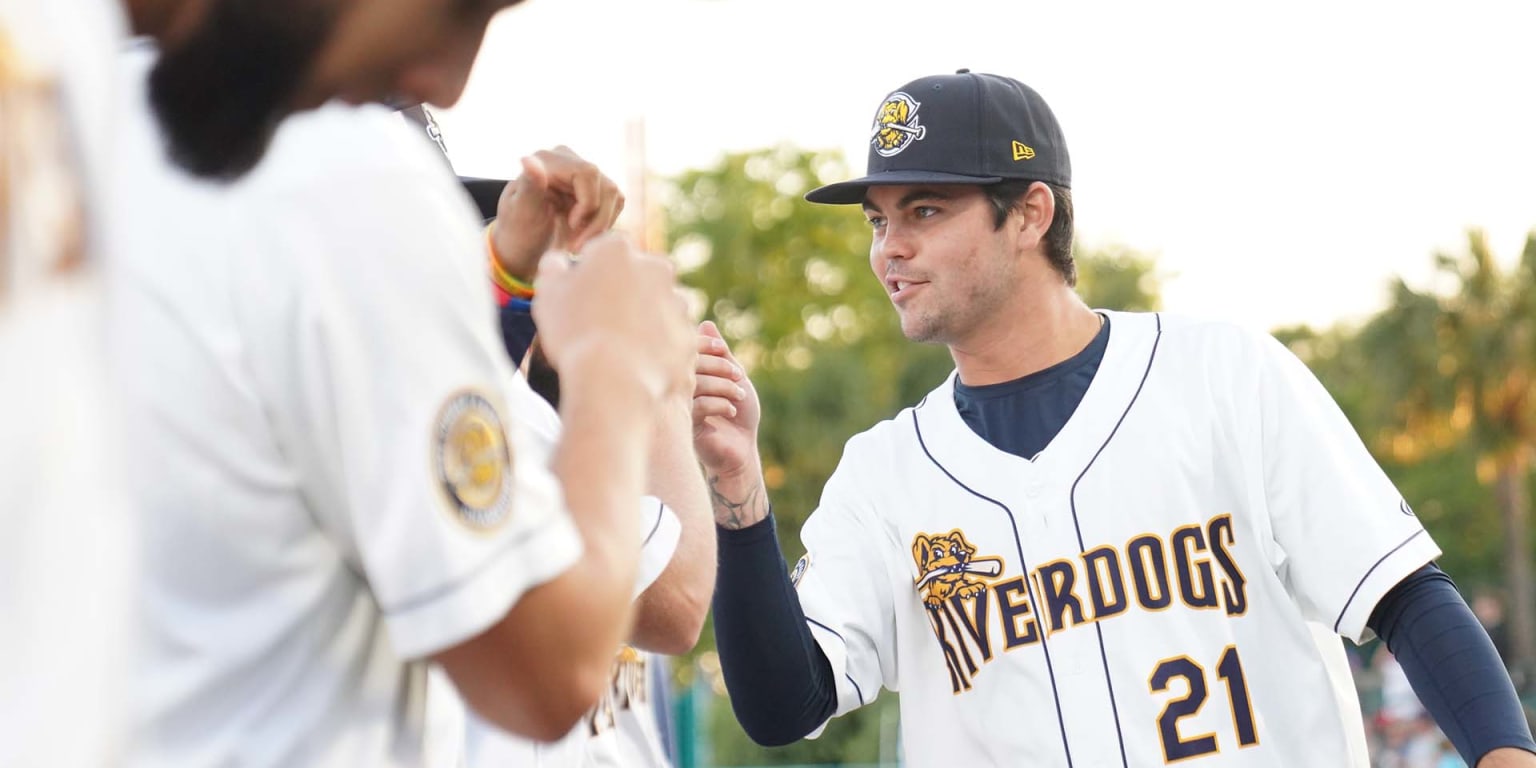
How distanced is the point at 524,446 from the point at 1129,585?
2.26 meters

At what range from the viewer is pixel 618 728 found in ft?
9.29

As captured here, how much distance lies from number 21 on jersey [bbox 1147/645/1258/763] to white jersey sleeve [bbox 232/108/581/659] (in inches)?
88.5

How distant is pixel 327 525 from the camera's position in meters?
1.20

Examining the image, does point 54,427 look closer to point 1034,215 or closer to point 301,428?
point 301,428

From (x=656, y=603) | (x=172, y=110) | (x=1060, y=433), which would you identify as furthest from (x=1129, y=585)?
(x=172, y=110)

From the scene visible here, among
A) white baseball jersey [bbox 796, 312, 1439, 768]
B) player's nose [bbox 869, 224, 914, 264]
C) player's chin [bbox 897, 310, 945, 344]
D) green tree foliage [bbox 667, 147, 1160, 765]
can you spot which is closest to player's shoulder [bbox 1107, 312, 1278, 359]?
white baseball jersey [bbox 796, 312, 1439, 768]

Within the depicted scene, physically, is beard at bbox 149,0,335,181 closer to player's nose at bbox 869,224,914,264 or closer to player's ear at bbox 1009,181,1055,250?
player's nose at bbox 869,224,914,264

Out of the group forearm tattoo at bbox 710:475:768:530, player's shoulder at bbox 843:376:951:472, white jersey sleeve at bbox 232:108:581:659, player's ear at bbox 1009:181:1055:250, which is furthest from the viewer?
player's ear at bbox 1009:181:1055:250

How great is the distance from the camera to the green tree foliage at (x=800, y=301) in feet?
112

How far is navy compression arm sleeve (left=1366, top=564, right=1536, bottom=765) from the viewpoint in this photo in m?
2.87

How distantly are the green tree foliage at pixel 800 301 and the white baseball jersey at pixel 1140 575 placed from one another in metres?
29.2

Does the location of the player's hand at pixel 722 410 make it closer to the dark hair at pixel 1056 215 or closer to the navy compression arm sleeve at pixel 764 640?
the navy compression arm sleeve at pixel 764 640

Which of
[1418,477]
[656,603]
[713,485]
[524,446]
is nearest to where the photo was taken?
[524,446]

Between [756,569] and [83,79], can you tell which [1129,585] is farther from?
[83,79]
